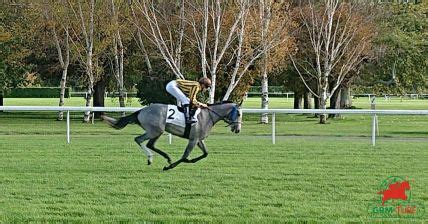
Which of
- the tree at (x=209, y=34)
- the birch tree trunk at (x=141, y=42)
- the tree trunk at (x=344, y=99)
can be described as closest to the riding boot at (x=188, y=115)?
the tree at (x=209, y=34)

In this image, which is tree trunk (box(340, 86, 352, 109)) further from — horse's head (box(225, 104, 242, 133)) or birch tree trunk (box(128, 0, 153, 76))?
horse's head (box(225, 104, 242, 133))

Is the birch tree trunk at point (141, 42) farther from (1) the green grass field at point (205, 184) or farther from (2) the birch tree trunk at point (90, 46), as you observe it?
(1) the green grass field at point (205, 184)

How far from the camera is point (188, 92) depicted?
1186 cm

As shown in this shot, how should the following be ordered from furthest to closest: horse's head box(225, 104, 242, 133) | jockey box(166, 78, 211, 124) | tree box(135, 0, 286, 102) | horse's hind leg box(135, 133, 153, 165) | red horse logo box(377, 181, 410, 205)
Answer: tree box(135, 0, 286, 102), horse's hind leg box(135, 133, 153, 165), horse's head box(225, 104, 242, 133), jockey box(166, 78, 211, 124), red horse logo box(377, 181, 410, 205)

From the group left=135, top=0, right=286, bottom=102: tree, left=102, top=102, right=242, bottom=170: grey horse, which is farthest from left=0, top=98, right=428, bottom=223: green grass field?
left=135, top=0, right=286, bottom=102: tree

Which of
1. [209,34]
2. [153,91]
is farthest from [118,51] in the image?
[209,34]

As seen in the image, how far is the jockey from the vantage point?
11648 mm

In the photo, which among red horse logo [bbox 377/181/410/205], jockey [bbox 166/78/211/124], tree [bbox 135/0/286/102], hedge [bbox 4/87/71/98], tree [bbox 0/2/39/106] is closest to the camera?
red horse logo [bbox 377/181/410/205]

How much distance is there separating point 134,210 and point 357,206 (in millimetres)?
2592

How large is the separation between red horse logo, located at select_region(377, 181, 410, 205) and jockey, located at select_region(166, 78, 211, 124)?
3.22 metres

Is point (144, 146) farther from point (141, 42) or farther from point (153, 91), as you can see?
point (153, 91)

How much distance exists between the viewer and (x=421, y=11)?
47344 mm

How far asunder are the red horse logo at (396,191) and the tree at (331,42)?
25504 mm

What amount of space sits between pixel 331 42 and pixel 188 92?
27.8 metres
